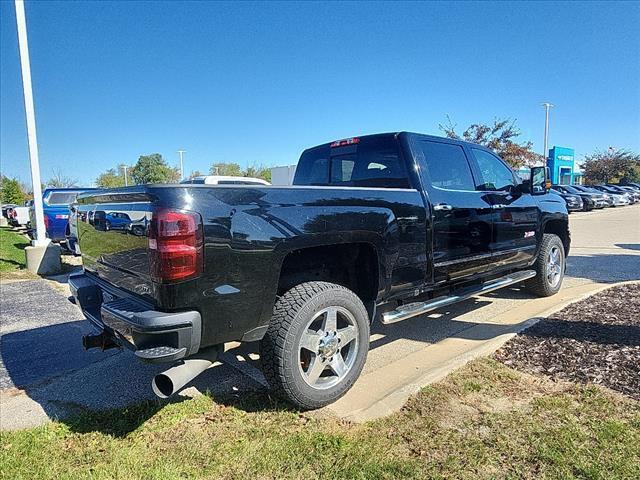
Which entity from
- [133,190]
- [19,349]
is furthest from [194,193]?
[19,349]

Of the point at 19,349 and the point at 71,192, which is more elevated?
the point at 71,192

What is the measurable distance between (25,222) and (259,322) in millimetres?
23478

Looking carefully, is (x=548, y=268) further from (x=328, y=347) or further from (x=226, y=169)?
(x=226, y=169)

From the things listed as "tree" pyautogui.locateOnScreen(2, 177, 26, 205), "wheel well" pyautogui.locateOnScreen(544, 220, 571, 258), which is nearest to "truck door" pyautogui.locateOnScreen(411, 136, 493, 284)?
"wheel well" pyautogui.locateOnScreen(544, 220, 571, 258)

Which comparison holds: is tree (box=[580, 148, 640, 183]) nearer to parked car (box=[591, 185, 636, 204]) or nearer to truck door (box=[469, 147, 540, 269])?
parked car (box=[591, 185, 636, 204])

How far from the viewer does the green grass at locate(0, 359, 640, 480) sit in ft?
7.76

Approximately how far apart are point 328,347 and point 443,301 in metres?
1.45

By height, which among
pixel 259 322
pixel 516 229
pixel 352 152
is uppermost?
pixel 352 152

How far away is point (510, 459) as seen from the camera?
2.42 metres

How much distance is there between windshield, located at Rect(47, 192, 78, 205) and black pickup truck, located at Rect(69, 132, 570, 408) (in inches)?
427

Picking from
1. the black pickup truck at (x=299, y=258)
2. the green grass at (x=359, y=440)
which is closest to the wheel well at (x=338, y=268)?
the black pickup truck at (x=299, y=258)

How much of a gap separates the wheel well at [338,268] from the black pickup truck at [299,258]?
0.04 feet

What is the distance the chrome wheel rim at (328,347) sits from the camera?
302 cm

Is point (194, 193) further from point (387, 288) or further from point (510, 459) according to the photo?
point (510, 459)
